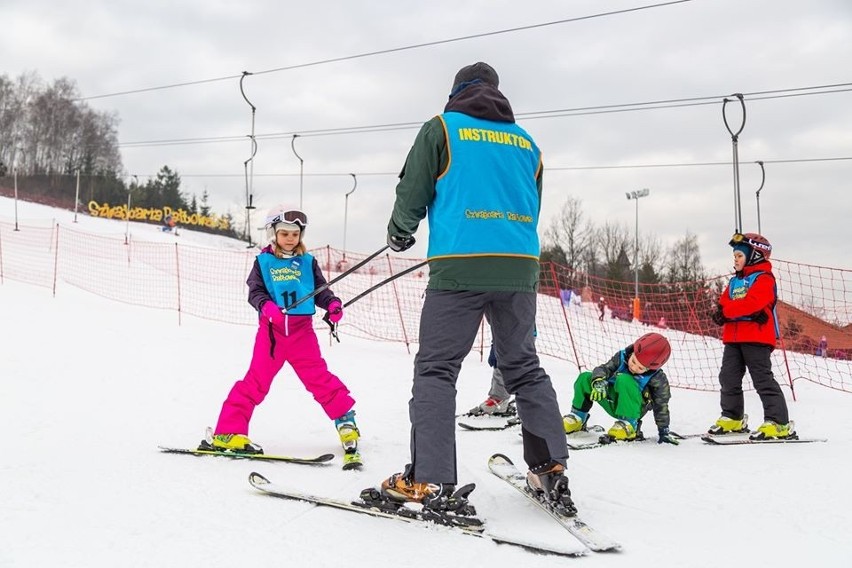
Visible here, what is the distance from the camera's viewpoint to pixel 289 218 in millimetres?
3855

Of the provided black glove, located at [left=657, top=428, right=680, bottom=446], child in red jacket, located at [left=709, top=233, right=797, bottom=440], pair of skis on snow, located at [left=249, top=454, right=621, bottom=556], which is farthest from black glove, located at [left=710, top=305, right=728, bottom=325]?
pair of skis on snow, located at [left=249, top=454, right=621, bottom=556]

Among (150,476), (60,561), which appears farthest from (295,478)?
(60,561)

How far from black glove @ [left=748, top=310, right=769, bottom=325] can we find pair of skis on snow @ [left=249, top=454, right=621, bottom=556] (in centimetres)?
271

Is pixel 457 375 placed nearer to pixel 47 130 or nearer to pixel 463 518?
pixel 463 518

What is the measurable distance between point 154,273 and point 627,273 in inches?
1335

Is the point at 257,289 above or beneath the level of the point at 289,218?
beneath

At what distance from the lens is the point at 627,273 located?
145ft

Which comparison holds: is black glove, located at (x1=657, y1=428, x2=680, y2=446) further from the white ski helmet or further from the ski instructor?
the white ski helmet

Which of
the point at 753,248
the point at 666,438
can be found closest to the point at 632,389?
the point at 666,438

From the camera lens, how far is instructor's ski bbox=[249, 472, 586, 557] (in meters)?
2.20

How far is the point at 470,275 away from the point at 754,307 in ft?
10.2

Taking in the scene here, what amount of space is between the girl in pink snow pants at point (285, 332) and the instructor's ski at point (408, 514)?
939 millimetres

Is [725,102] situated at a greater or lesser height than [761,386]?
greater

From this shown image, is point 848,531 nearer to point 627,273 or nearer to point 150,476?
point 150,476
